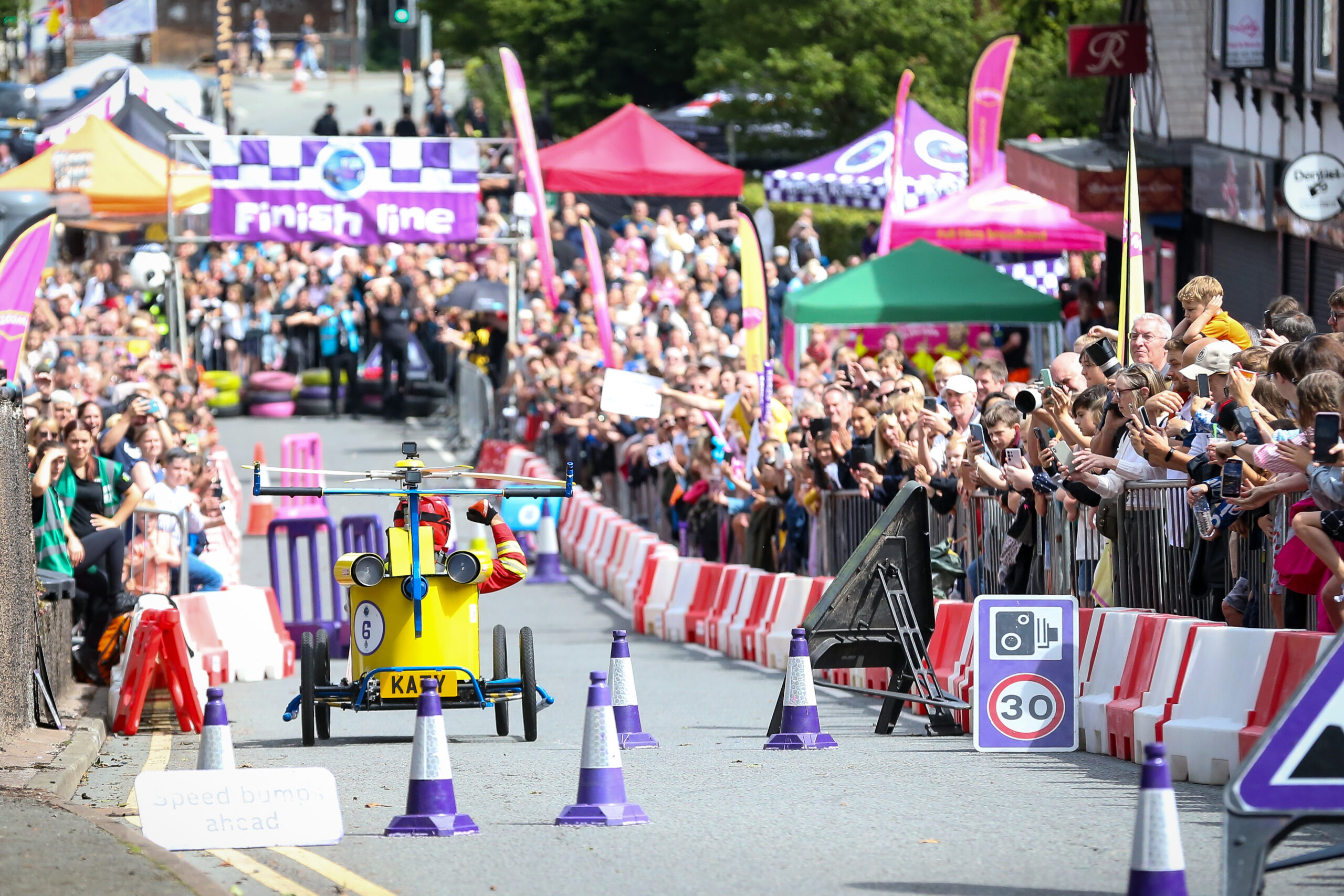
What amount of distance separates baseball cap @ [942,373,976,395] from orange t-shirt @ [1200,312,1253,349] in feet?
7.44

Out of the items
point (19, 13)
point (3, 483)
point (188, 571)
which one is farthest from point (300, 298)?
point (19, 13)

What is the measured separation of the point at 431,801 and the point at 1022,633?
351 centimetres

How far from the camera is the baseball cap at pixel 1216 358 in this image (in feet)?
36.4

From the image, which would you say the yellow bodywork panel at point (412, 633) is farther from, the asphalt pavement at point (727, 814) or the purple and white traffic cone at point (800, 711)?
the purple and white traffic cone at point (800, 711)

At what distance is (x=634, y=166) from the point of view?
33781 millimetres

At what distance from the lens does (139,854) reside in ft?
28.3

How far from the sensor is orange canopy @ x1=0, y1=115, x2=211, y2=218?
3359cm

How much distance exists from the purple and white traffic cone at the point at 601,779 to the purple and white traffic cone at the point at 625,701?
1.67 meters

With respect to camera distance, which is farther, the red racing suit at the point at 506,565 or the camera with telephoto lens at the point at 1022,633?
the red racing suit at the point at 506,565

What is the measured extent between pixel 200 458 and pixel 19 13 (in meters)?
56.3

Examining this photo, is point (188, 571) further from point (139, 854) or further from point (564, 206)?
point (564, 206)

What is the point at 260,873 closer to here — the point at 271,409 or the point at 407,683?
the point at 407,683

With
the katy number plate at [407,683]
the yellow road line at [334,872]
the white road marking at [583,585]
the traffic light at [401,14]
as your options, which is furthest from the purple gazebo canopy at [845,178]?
the yellow road line at [334,872]

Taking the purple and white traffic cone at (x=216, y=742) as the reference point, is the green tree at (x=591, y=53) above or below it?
above
